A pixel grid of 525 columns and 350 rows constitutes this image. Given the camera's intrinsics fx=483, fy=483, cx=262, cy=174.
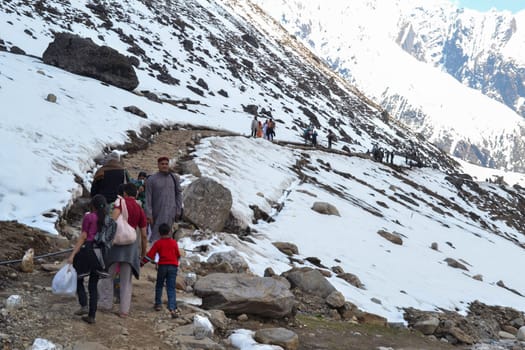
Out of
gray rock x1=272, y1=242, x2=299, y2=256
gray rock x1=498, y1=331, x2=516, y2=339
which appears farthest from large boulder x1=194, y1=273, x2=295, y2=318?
gray rock x1=498, y1=331, x2=516, y2=339

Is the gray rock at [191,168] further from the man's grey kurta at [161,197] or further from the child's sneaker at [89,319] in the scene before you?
the child's sneaker at [89,319]

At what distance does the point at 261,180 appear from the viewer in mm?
21406

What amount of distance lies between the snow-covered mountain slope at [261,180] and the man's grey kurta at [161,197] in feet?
7.38

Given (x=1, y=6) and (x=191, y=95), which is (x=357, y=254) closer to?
(x=191, y=95)

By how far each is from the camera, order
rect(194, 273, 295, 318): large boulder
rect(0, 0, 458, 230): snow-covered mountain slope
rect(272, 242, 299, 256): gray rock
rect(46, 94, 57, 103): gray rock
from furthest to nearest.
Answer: rect(46, 94, 57, 103): gray rock
rect(0, 0, 458, 230): snow-covered mountain slope
rect(272, 242, 299, 256): gray rock
rect(194, 273, 295, 318): large boulder

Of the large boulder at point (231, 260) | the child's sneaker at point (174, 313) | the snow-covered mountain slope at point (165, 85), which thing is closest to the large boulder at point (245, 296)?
the child's sneaker at point (174, 313)

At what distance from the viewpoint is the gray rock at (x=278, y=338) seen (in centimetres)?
695

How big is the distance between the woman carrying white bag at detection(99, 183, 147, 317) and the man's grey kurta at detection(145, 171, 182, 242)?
5.75ft

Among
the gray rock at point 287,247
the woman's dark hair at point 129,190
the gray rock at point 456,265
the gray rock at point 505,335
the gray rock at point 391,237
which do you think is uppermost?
the woman's dark hair at point 129,190

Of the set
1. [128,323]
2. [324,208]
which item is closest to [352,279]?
[324,208]

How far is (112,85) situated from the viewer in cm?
3238

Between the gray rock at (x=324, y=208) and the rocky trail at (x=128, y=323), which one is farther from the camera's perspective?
the gray rock at (x=324, y=208)

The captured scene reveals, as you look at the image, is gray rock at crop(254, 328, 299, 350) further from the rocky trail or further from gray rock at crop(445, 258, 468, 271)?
gray rock at crop(445, 258, 468, 271)

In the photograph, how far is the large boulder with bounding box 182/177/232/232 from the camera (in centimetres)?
1257
